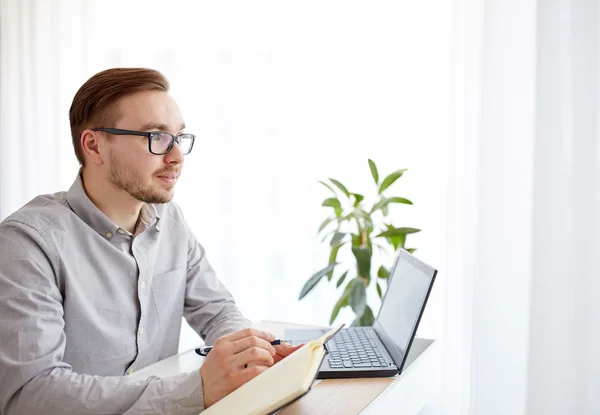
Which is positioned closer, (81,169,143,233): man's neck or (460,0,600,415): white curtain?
(81,169,143,233): man's neck

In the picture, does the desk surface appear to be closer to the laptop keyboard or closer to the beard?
the laptop keyboard

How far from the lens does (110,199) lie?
1.53 m

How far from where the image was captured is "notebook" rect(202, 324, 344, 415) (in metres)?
0.94

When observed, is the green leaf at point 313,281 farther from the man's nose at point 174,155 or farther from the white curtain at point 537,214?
the man's nose at point 174,155

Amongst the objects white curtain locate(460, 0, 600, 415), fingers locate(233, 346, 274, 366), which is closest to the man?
fingers locate(233, 346, 274, 366)

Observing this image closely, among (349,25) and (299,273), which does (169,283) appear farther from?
(349,25)

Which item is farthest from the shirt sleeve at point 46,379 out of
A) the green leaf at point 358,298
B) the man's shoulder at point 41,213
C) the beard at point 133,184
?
the green leaf at point 358,298

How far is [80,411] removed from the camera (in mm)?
1098

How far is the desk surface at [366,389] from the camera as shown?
1.17 metres

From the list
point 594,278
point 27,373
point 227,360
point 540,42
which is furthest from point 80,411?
point 540,42

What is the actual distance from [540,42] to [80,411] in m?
1.82

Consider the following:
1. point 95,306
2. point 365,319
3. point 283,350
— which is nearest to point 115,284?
point 95,306

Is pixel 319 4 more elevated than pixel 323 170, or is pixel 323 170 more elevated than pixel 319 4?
pixel 319 4

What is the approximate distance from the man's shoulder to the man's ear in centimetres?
12
